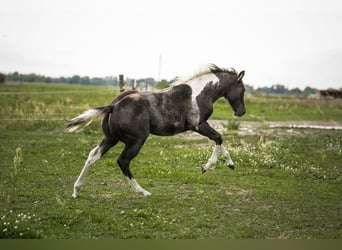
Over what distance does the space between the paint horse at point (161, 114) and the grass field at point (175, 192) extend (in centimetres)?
70

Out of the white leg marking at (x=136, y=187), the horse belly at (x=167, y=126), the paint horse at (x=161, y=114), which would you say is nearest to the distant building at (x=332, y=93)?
the paint horse at (x=161, y=114)

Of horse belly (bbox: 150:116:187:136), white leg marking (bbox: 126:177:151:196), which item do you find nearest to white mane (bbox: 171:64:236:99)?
horse belly (bbox: 150:116:187:136)

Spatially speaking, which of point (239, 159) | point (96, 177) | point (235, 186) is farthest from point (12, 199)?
point (239, 159)

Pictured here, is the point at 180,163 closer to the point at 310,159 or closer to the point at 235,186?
the point at 235,186

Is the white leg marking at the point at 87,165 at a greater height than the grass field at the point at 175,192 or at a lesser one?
greater

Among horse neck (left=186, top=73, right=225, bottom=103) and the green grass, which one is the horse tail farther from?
the green grass

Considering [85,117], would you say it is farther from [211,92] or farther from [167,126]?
[211,92]

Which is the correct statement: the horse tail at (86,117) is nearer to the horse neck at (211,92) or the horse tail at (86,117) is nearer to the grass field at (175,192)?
the grass field at (175,192)

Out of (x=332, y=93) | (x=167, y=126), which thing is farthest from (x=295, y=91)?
(x=167, y=126)

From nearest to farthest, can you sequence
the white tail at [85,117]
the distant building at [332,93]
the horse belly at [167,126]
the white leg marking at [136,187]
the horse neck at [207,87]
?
the white tail at [85,117]
the white leg marking at [136,187]
the horse belly at [167,126]
the horse neck at [207,87]
the distant building at [332,93]

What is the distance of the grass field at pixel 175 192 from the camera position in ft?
20.7

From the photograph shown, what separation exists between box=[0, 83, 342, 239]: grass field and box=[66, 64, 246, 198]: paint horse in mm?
699

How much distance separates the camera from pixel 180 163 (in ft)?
36.9

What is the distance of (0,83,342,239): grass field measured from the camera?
6309 mm
